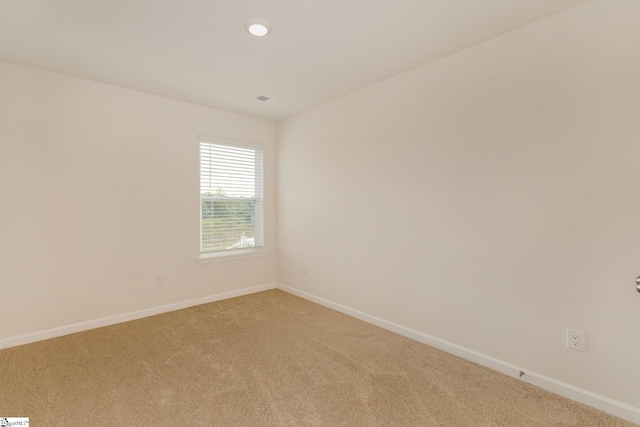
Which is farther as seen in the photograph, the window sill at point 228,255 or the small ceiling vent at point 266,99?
the window sill at point 228,255

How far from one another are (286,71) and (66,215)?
2455 millimetres

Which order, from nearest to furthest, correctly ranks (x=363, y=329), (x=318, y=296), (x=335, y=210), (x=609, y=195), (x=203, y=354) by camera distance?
(x=609, y=195)
(x=203, y=354)
(x=363, y=329)
(x=335, y=210)
(x=318, y=296)

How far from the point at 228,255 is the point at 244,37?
258 centimetres

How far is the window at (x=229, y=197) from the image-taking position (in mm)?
3760

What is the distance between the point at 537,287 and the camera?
2.03 m

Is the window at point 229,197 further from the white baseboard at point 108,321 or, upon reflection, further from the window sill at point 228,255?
the white baseboard at point 108,321

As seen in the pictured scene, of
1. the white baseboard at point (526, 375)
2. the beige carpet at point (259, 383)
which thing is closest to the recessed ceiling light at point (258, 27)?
the beige carpet at point (259, 383)

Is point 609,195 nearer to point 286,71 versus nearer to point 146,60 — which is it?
point 286,71

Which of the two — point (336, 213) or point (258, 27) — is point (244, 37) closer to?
point (258, 27)

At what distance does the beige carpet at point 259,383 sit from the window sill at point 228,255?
0.92 meters

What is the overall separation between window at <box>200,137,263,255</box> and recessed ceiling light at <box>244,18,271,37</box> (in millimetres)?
1866

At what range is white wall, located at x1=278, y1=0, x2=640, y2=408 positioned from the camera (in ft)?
5.74

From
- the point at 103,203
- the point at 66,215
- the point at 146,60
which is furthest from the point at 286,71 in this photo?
the point at 66,215

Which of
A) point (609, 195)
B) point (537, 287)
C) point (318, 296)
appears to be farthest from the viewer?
point (318, 296)
